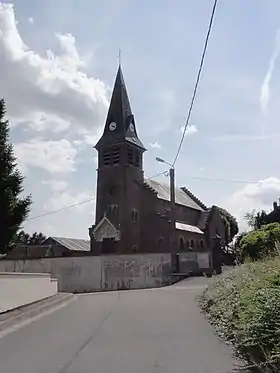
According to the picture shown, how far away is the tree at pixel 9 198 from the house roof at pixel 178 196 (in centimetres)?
3520

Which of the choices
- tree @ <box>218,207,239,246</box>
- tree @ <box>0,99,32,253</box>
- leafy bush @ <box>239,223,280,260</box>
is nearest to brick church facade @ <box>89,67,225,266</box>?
tree @ <box>218,207,239,246</box>

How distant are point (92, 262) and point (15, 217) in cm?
1392

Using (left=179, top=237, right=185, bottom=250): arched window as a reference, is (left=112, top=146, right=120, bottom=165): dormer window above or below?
above

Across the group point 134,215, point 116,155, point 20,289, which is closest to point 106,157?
point 116,155

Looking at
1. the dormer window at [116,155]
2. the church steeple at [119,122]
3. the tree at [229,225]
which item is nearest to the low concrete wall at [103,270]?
the dormer window at [116,155]

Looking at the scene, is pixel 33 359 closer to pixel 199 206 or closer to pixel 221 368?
pixel 221 368

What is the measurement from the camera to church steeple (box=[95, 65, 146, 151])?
6193 cm

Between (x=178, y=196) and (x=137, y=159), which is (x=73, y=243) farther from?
(x=137, y=159)

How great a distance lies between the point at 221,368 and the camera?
7074 millimetres

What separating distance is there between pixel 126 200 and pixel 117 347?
1951 inches

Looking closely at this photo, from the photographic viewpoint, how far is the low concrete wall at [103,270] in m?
39.8

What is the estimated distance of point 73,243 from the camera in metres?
79.4

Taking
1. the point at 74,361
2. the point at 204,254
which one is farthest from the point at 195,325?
the point at 204,254

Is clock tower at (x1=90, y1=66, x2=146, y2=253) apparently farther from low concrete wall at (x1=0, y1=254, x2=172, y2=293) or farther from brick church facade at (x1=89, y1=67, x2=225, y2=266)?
low concrete wall at (x1=0, y1=254, x2=172, y2=293)
